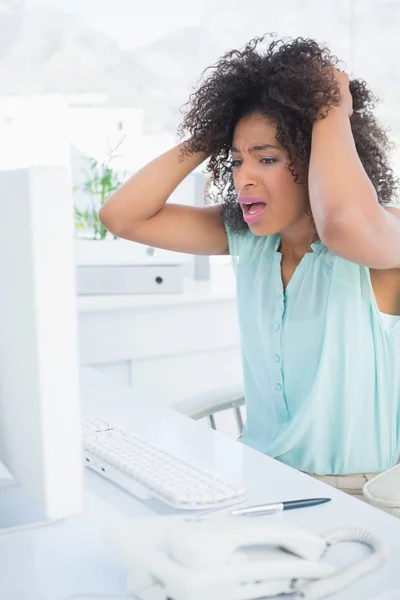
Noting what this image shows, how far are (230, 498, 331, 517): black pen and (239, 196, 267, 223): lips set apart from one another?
633 mm

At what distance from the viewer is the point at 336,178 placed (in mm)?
1360

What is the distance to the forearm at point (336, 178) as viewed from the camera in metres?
1.34

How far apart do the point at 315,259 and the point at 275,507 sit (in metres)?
0.68

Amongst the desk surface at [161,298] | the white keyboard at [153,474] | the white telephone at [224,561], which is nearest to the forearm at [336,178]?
the white keyboard at [153,474]

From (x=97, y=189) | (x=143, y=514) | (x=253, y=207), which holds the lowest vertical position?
(x=143, y=514)

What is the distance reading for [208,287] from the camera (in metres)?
2.56

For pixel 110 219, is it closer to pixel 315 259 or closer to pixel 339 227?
pixel 315 259

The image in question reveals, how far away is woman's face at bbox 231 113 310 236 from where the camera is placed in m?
1.47

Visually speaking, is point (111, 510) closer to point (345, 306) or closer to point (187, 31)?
point (345, 306)

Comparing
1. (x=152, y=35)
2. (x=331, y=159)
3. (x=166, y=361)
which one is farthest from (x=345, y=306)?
(x=152, y=35)

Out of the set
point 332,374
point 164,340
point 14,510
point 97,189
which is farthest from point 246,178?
point 97,189

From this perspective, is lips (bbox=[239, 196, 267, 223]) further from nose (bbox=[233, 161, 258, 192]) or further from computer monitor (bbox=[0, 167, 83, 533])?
computer monitor (bbox=[0, 167, 83, 533])

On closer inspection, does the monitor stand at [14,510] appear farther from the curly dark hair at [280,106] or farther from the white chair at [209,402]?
the curly dark hair at [280,106]

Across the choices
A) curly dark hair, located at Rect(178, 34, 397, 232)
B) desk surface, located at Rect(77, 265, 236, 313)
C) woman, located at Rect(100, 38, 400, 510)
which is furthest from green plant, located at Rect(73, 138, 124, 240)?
woman, located at Rect(100, 38, 400, 510)
